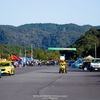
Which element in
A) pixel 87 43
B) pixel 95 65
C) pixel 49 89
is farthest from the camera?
pixel 87 43

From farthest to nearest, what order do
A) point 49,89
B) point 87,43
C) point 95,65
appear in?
point 87,43
point 95,65
point 49,89

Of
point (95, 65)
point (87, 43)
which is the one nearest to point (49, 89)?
point (95, 65)

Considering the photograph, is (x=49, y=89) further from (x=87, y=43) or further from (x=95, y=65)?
(x=87, y=43)

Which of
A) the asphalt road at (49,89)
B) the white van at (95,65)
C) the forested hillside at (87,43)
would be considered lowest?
the asphalt road at (49,89)

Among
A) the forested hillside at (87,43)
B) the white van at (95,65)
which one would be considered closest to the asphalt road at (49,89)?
the white van at (95,65)

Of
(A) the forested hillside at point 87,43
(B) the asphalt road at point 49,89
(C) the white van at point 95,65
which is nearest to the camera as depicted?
(B) the asphalt road at point 49,89

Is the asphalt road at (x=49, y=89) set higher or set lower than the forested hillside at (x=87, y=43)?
lower

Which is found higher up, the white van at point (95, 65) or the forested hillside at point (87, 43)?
the forested hillside at point (87, 43)

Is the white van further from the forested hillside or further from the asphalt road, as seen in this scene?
the forested hillside

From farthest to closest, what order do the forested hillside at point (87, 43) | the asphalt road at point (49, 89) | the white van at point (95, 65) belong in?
the forested hillside at point (87, 43) → the white van at point (95, 65) → the asphalt road at point (49, 89)

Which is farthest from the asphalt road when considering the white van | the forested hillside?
the forested hillside

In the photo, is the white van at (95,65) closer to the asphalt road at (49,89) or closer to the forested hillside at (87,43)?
the asphalt road at (49,89)

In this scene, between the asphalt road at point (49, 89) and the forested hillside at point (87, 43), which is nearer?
the asphalt road at point (49, 89)

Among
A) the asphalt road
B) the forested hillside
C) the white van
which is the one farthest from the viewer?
the forested hillside
